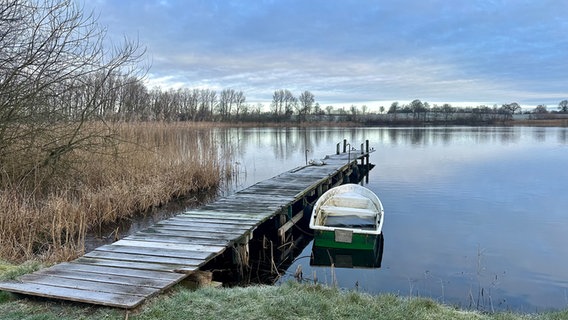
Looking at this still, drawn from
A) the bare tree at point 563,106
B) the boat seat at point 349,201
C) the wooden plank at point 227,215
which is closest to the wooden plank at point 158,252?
the wooden plank at point 227,215

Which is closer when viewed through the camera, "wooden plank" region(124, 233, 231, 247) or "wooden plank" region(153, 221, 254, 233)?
"wooden plank" region(124, 233, 231, 247)

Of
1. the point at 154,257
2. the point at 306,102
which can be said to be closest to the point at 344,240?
the point at 154,257

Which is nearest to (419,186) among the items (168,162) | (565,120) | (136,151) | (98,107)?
(168,162)

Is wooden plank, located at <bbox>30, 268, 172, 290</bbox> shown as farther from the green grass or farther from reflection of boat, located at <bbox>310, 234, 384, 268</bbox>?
reflection of boat, located at <bbox>310, 234, 384, 268</bbox>

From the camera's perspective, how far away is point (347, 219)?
938 cm

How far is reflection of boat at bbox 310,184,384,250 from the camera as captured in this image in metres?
7.50

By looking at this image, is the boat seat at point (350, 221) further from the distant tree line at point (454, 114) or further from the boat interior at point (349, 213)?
the distant tree line at point (454, 114)

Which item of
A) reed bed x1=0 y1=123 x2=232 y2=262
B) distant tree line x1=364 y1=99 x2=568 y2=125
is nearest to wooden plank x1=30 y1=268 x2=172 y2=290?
reed bed x1=0 y1=123 x2=232 y2=262

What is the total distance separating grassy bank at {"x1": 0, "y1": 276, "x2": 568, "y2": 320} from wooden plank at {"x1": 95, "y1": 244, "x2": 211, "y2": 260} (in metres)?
0.69

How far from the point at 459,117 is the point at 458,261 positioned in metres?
80.4

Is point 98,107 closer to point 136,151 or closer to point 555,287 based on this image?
point 136,151

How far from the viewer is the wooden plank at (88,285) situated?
3.83m

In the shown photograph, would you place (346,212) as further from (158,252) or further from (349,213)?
(158,252)

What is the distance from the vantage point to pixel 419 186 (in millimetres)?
15414
